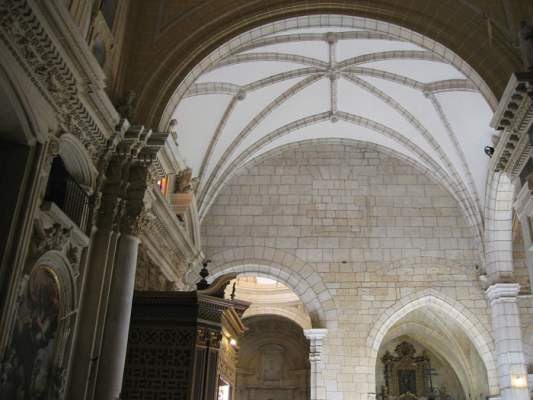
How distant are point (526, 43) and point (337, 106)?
727cm

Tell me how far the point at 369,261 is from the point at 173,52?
8.02m

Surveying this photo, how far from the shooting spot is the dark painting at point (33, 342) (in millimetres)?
6363

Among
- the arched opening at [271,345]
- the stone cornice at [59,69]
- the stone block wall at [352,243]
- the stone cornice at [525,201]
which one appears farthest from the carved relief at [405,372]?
the stone cornice at [59,69]

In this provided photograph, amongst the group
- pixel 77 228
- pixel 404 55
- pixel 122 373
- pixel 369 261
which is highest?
pixel 404 55

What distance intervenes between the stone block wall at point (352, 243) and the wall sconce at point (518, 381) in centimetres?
177

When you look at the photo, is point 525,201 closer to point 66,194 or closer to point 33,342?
point 66,194

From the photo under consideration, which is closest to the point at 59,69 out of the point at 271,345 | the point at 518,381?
the point at 518,381

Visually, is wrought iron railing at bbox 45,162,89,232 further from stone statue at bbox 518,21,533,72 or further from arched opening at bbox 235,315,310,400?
arched opening at bbox 235,315,310,400

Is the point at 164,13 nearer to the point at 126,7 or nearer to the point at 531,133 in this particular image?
the point at 126,7

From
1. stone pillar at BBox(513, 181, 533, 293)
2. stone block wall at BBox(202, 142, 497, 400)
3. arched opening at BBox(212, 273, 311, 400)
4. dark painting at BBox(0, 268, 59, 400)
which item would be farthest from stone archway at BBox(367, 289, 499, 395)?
dark painting at BBox(0, 268, 59, 400)

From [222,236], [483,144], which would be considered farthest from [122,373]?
[483,144]

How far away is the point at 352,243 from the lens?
15.9m

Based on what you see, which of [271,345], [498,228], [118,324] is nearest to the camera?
[118,324]

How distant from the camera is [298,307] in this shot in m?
19.9
